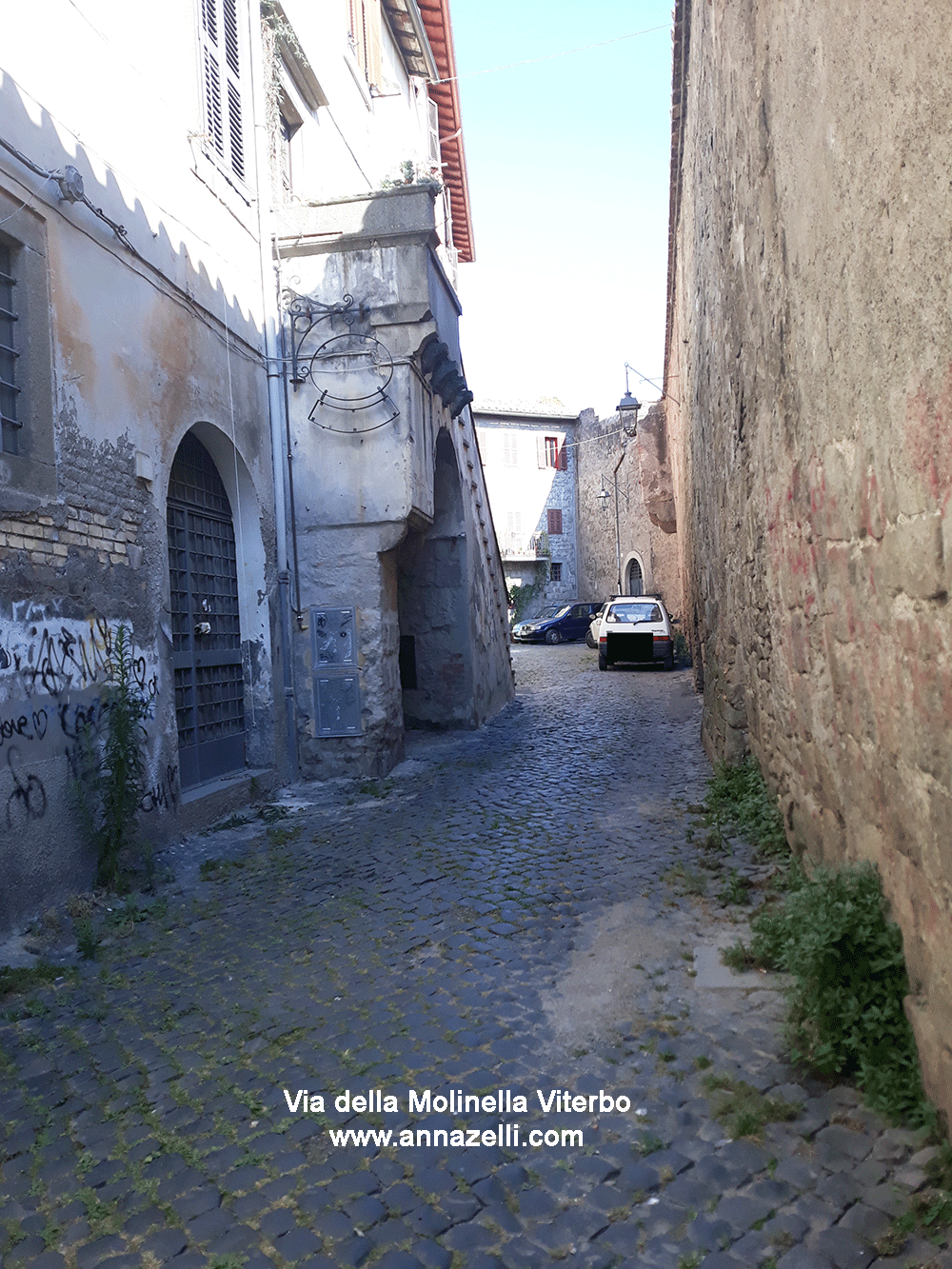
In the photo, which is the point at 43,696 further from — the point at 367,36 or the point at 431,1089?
the point at 367,36

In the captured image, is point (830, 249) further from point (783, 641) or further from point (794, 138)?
point (783, 641)

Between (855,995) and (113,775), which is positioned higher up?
(113,775)

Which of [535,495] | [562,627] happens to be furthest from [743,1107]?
[535,495]

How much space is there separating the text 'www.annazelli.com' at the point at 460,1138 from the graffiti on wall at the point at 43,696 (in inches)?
112

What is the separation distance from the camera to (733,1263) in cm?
214

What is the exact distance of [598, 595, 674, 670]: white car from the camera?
17.7 meters

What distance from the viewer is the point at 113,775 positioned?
541cm

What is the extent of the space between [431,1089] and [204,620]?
5.24 m

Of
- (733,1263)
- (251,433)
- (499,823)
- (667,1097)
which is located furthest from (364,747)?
(733,1263)

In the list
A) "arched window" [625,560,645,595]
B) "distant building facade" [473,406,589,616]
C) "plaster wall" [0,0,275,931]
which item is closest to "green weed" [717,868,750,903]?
"plaster wall" [0,0,275,931]

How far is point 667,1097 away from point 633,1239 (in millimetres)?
630

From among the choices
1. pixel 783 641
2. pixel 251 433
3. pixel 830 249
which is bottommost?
pixel 783 641

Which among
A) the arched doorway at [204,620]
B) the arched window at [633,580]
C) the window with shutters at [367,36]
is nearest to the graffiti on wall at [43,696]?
the arched doorway at [204,620]

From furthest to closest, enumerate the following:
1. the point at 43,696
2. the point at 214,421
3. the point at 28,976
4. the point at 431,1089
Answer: the point at 214,421
the point at 43,696
the point at 28,976
the point at 431,1089
